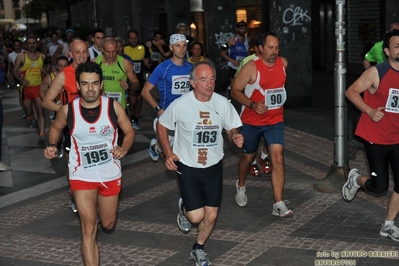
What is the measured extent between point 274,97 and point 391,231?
1.89 m

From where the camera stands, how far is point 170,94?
30.1 ft

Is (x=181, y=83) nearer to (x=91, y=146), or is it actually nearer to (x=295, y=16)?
(x=91, y=146)

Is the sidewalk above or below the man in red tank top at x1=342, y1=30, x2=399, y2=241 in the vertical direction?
below

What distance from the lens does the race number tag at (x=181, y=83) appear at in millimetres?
9055

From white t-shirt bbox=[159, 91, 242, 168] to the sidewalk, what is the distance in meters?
0.94

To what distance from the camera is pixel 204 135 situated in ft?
20.4

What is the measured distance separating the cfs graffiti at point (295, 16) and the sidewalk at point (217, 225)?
545 cm

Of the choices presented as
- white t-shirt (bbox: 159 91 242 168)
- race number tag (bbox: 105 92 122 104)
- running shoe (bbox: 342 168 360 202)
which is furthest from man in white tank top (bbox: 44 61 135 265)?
race number tag (bbox: 105 92 122 104)

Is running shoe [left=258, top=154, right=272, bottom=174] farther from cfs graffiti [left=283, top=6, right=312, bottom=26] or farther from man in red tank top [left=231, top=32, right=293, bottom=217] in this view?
cfs graffiti [left=283, top=6, right=312, bottom=26]

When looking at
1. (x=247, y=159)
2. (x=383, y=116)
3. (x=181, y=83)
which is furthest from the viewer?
(x=181, y=83)

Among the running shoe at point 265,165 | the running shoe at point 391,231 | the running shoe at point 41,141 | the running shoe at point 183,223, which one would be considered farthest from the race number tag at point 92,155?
the running shoe at point 41,141

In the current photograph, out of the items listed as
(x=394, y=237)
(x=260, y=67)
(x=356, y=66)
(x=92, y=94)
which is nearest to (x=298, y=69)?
(x=356, y=66)

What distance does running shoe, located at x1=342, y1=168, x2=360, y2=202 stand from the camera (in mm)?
7629

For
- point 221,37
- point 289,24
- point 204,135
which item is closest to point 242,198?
point 204,135
